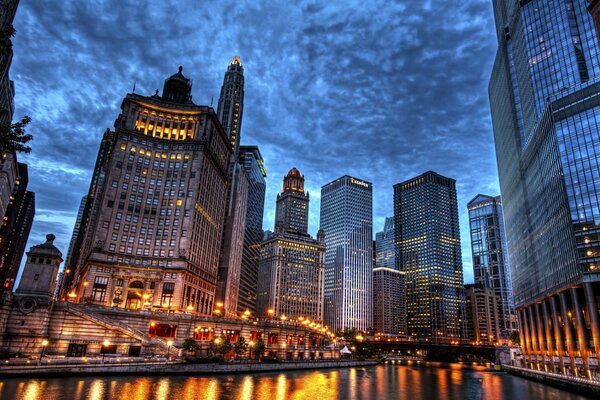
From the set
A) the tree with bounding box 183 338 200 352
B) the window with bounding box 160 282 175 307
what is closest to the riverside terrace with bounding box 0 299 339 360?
the tree with bounding box 183 338 200 352

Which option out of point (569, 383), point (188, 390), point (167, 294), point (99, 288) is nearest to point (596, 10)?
point (569, 383)

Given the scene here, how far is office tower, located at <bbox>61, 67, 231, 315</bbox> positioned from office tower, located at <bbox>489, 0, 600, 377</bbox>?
100m

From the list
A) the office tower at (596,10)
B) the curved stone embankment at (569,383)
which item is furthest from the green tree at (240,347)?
the office tower at (596,10)

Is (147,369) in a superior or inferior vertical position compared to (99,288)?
inferior

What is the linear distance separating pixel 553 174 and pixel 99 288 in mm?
128683

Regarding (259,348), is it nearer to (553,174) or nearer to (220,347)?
(220,347)

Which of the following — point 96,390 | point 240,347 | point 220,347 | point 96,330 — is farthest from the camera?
point 240,347

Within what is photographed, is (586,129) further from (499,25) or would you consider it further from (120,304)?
(120,304)

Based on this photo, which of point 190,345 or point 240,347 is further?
point 240,347

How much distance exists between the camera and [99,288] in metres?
109

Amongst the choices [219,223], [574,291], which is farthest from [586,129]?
[219,223]

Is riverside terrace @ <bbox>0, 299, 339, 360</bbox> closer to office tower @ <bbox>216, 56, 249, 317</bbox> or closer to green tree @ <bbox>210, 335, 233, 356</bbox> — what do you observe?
green tree @ <bbox>210, 335, 233, 356</bbox>

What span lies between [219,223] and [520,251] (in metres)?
119

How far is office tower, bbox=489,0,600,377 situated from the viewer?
10019cm
